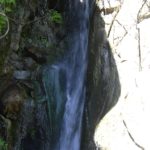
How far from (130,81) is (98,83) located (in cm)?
120

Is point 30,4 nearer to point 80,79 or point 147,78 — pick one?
point 80,79

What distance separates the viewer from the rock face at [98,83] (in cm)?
823

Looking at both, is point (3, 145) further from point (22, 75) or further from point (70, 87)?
point (70, 87)

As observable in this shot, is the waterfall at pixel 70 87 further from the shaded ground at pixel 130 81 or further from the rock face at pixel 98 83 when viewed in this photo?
the shaded ground at pixel 130 81

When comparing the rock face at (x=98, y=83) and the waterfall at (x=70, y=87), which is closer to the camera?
the rock face at (x=98, y=83)

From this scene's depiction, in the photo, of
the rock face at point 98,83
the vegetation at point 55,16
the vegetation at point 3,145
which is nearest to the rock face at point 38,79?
the rock face at point 98,83

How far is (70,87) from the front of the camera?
9.23 metres

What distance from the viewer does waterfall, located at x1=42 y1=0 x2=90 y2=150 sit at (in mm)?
8703

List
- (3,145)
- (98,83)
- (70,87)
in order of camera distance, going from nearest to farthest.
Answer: (3,145), (98,83), (70,87)

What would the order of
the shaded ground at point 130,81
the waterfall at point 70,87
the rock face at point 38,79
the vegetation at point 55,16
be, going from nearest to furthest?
the shaded ground at point 130,81 < the rock face at point 38,79 < the vegetation at point 55,16 < the waterfall at point 70,87

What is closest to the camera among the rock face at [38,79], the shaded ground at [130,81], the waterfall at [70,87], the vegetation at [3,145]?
the vegetation at [3,145]

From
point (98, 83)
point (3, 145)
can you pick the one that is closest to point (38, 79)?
point (98, 83)

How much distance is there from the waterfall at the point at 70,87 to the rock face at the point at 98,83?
194 mm

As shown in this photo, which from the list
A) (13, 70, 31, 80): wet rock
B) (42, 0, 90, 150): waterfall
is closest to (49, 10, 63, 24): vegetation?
(42, 0, 90, 150): waterfall
